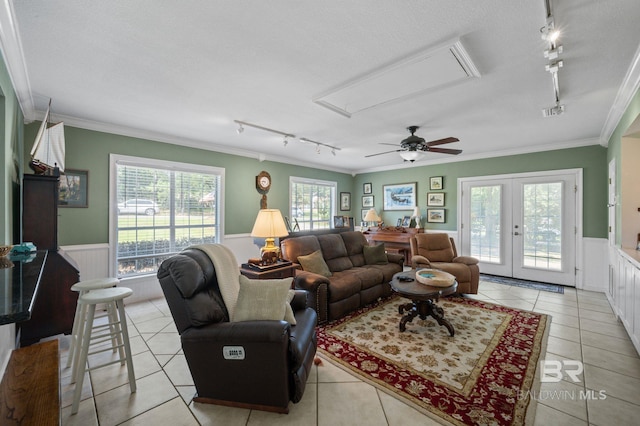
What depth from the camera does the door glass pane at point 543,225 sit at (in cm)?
473

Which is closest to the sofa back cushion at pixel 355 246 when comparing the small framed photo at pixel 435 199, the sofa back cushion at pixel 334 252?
the sofa back cushion at pixel 334 252

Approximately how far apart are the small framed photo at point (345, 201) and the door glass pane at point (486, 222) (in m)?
3.09

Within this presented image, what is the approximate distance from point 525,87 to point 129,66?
3.55 metres

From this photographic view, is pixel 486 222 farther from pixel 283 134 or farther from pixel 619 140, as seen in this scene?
pixel 283 134

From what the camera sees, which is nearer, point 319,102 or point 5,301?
point 5,301

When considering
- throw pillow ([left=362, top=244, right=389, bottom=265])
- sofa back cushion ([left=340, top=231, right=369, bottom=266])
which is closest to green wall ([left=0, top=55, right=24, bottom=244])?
sofa back cushion ([left=340, top=231, right=369, bottom=266])

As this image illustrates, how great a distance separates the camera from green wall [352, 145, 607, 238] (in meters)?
4.36

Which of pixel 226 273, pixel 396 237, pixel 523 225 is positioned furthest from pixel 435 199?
pixel 226 273

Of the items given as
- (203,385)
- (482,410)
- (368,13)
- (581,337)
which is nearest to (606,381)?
(581,337)

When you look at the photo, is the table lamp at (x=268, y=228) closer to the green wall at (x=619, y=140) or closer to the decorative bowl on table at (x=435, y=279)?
the decorative bowl on table at (x=435, y=279)

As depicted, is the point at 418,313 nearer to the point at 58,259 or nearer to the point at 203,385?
the point at 203,385

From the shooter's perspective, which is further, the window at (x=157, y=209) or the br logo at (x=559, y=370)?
the window at (x=157, y=209)

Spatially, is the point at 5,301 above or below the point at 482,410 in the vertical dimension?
above

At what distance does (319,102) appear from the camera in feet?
9.41
